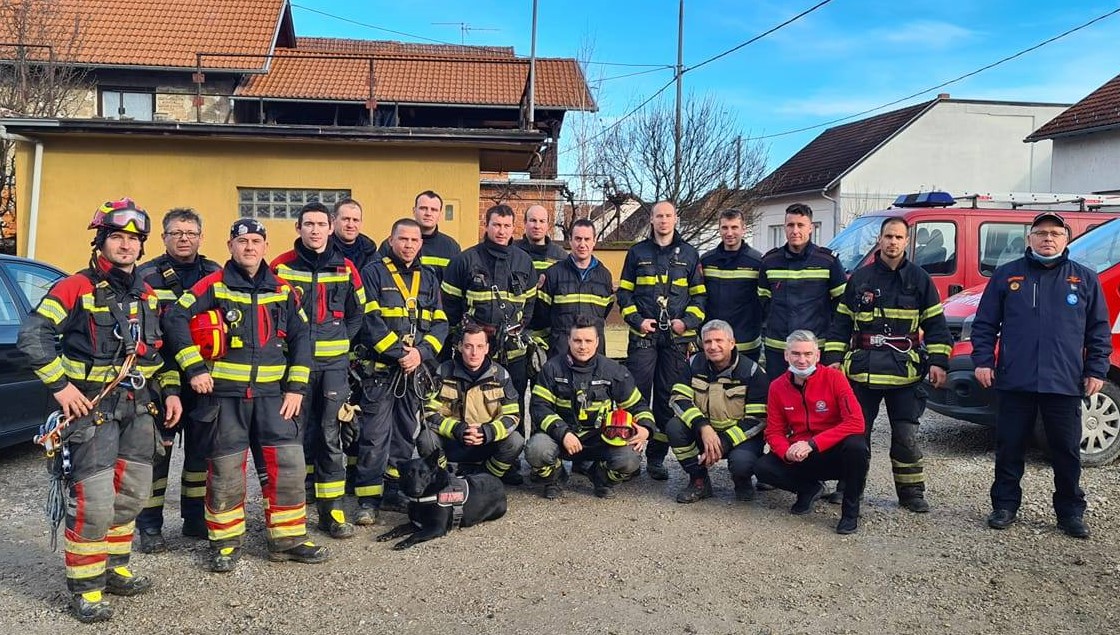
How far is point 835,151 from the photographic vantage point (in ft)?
99.6

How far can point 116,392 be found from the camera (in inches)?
156

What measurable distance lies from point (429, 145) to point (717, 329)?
27.6 ft

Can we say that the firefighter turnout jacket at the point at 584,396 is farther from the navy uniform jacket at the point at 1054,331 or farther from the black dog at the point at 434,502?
the navy uniform jacket at the point at 1054,331

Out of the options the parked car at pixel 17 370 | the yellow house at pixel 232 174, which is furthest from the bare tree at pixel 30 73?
the parked car at pixel 17 370

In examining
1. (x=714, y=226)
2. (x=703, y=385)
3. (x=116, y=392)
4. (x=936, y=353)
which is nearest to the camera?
(x=116, y=392)

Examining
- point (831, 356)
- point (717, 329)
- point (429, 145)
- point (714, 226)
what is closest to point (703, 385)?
point (717, 329)

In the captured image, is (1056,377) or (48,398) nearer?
(1056,377)

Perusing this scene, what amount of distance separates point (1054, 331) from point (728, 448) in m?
2.02

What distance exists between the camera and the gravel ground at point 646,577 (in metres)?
3.81

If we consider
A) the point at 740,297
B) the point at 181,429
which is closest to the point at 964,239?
the point at 740,297

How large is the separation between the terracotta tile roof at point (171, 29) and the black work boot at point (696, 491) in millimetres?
19836

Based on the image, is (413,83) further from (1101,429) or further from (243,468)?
(243,468)

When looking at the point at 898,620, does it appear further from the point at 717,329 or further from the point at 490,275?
the point at 490,275

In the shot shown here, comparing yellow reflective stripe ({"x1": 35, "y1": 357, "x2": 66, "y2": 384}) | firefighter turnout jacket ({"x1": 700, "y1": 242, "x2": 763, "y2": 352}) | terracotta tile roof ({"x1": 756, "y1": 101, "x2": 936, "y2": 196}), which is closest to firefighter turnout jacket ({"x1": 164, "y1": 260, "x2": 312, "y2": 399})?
yellow reflective stripe ({"x1": 35, "y1": 357, "x2": 66, "y2": 384})
